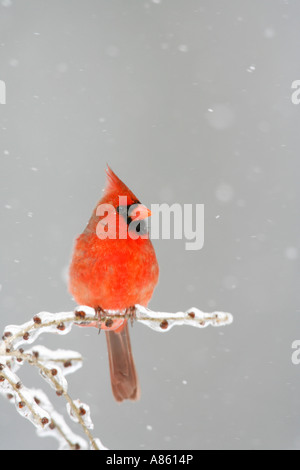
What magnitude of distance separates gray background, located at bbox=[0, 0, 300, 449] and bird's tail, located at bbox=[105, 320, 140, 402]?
3.27 ft

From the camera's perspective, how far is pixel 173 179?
3670mm

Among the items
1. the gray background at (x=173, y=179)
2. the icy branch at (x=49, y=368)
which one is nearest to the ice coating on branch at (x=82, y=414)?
the icy branch at (x=49, y=368)

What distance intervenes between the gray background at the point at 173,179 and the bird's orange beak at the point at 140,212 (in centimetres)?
141

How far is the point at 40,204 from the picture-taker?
11.1 feet

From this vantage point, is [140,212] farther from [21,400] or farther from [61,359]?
[21,400]

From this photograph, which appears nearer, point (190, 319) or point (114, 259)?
point (190, 319)

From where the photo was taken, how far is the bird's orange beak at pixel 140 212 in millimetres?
1388

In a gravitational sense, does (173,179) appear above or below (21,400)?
above

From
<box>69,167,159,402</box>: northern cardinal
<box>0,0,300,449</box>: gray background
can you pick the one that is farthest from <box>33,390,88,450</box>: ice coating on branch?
<box>0,0,300,449</box>: gray background

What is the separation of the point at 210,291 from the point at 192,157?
0.96 m

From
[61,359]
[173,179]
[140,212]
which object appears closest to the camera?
[61,359]

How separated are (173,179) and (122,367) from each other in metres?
2.06

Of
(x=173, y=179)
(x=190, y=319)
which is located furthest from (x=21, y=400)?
(x=173, y=179)

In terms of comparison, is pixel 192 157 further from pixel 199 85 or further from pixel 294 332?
pixel 294 332
